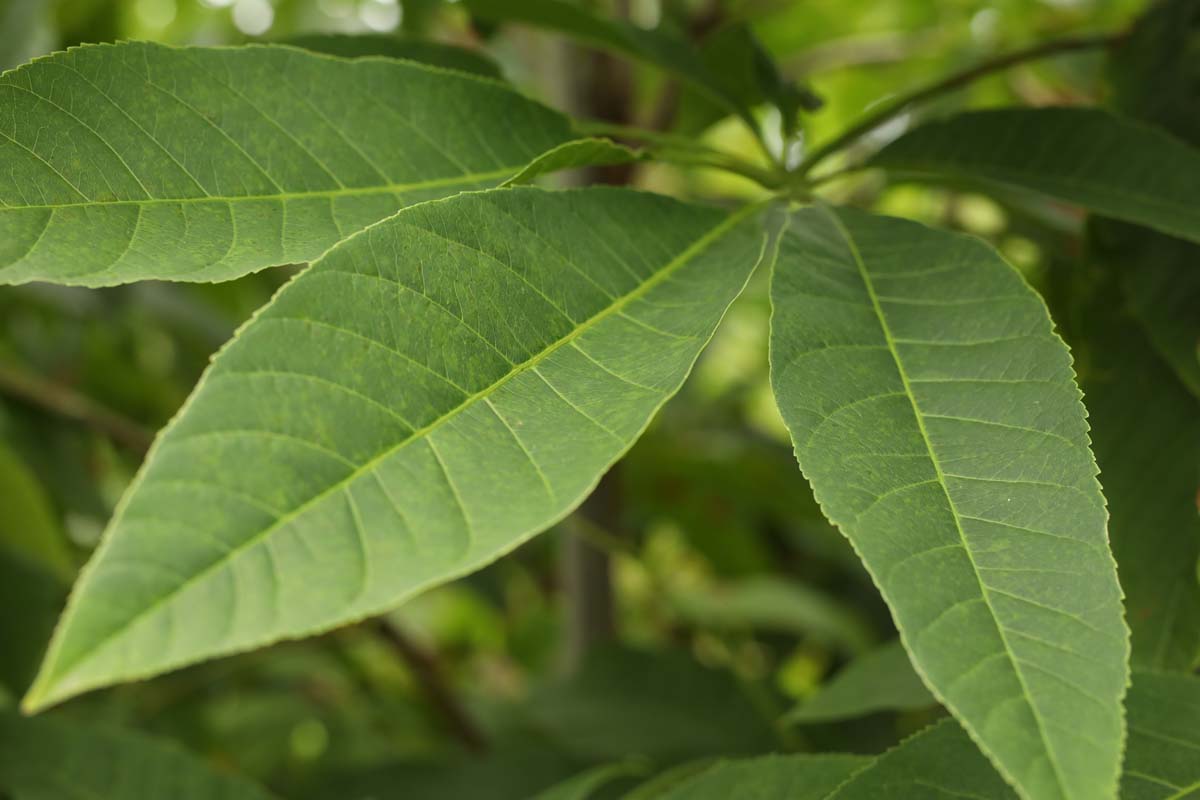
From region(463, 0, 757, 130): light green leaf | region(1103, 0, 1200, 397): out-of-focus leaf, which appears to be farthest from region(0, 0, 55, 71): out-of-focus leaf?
region(1103, 0, 1200, 397): out-of-focus leaf

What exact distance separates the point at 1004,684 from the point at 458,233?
0.79 feet

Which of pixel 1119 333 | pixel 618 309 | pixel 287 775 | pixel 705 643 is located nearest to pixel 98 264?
pixel 618 309

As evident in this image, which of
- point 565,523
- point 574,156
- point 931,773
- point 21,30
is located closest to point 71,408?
point 21,30

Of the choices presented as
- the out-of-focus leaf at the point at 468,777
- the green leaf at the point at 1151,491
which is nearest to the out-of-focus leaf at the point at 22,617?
the out-of-focus leaf at the point at 468,777

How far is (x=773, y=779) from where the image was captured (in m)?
0.52

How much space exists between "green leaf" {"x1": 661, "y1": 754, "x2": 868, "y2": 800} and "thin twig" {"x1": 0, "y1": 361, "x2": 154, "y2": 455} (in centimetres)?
63

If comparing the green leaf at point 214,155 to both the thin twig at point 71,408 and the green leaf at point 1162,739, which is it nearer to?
the green leaf at point 1162,739

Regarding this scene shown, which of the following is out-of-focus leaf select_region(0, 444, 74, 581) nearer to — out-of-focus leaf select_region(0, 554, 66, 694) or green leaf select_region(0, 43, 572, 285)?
out-of-focus leaf select_region(0, 554, 66, 694)

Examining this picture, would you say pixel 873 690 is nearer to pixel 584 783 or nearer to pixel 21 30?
pixel 584 783

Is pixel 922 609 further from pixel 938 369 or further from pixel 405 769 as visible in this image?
pixel 405 769

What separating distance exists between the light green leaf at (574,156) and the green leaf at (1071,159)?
0.66ft

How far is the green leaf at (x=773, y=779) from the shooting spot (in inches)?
19.5

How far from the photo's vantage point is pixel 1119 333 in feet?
2.20

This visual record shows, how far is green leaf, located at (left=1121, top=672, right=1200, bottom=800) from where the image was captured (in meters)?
0.43
